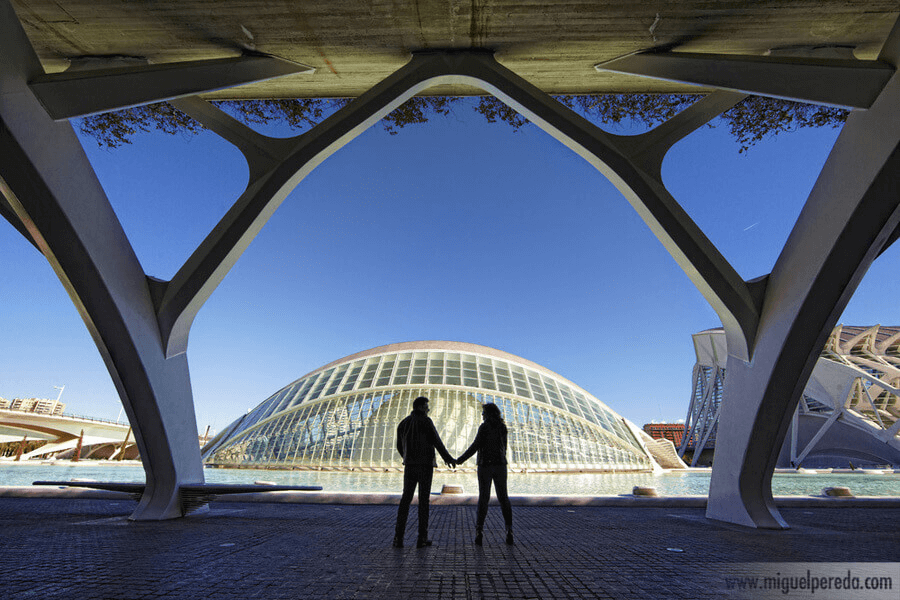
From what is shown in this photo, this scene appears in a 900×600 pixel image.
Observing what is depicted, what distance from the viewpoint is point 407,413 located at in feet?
68.4

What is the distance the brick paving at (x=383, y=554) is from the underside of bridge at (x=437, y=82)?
1.12 meters

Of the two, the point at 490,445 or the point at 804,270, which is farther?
the point at 804,270

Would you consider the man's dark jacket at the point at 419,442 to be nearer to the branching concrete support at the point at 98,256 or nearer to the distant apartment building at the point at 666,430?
the branching concrete support at the point at 98,256

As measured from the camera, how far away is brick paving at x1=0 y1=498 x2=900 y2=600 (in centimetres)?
283

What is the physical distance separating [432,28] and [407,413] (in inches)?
695

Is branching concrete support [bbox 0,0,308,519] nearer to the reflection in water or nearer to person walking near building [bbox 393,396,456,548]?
person walking near building [bbox 393,396,456,548]

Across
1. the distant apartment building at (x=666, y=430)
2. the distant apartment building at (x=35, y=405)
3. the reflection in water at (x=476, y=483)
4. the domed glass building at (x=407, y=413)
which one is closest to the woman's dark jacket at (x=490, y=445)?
the reflection in water at (x=476, y=483)

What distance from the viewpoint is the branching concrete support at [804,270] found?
428 centimetres

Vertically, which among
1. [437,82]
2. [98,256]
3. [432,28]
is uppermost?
[432,28]

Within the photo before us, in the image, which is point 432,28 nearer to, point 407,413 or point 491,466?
point 491,466

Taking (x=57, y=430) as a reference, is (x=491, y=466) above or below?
above

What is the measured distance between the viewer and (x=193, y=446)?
20.6 feet

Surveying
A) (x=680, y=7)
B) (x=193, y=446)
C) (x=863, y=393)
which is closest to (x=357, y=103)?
(x=680, y=7)

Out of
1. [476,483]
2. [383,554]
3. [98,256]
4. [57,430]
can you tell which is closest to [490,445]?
[383,554]
